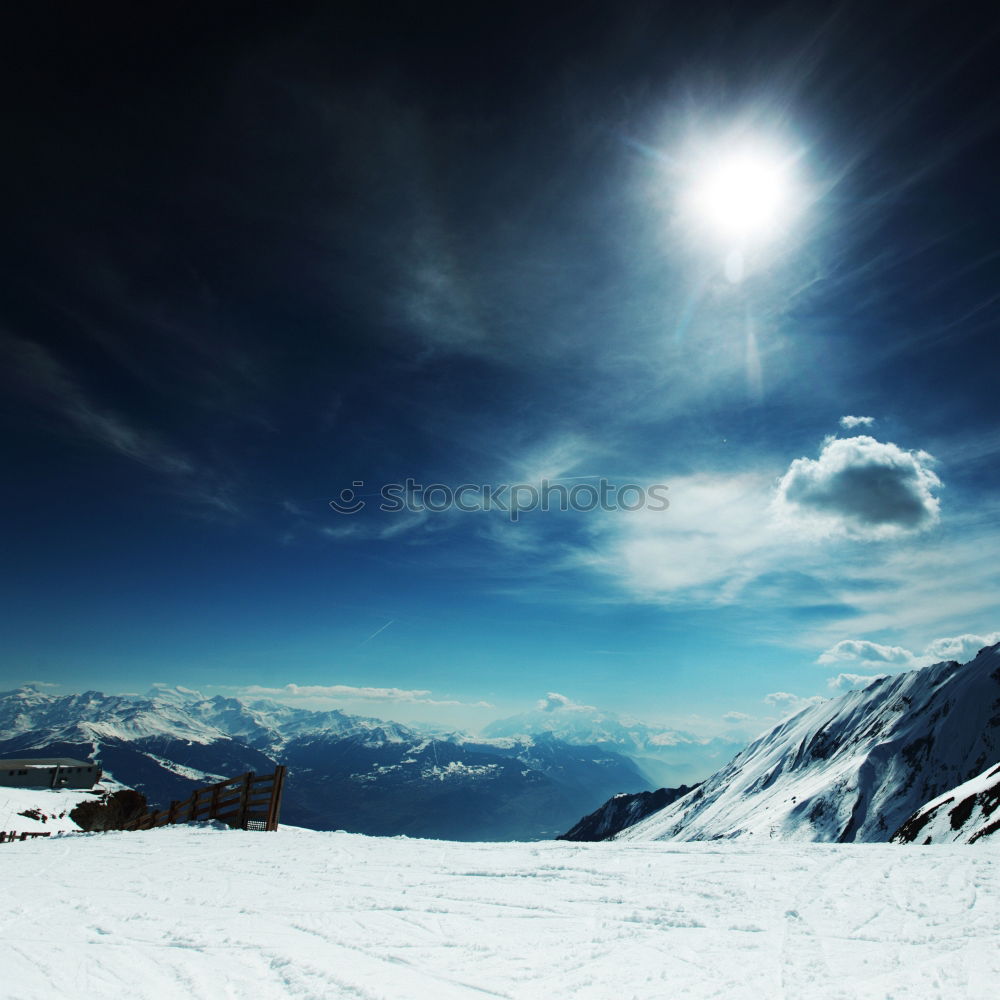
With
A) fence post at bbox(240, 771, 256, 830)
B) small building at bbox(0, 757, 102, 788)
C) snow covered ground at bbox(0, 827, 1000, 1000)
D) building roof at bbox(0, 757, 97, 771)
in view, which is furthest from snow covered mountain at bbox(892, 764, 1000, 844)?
building roof at bbox(0, 757, 97, 771)

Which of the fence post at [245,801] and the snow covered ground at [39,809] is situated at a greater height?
the fence post at [245,801]

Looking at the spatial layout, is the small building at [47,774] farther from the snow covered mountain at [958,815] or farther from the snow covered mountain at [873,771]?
the snow covered mountain at [958,815]

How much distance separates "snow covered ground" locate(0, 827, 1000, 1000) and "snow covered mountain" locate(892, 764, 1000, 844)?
127 ft

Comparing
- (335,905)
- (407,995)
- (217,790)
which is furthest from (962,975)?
(217,790)

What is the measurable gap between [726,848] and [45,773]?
140420 millimetres

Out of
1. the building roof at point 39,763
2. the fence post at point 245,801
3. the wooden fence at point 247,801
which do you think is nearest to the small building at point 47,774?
the building roof at point 39,763

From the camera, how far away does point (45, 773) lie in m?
105

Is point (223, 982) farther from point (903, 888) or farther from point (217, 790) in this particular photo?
point (217, 790)

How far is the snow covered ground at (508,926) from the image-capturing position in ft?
19.0

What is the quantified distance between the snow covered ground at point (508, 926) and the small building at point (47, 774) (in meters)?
127

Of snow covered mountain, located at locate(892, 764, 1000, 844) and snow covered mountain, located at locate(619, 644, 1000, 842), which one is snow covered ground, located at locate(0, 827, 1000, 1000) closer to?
snow covered mountain, located at locate(892, 764, 1000, 844)

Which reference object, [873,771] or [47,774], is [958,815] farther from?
[47,774]

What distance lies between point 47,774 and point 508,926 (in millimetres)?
141503

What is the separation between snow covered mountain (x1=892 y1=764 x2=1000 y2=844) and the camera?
40938mm
